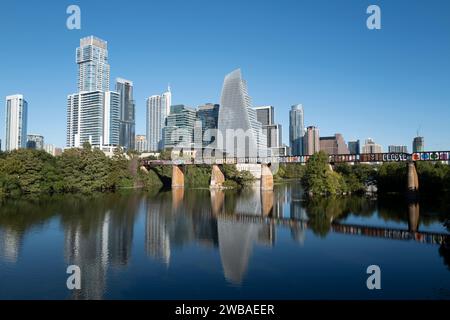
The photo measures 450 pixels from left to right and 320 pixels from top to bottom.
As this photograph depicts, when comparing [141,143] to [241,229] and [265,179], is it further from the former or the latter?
[241,229]

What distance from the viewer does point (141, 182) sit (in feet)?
237

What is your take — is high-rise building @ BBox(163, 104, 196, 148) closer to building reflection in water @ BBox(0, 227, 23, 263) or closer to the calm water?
the calm water

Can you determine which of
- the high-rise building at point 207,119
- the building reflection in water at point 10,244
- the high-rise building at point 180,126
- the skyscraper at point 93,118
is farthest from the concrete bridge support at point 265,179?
the skyscraper at point 93,118

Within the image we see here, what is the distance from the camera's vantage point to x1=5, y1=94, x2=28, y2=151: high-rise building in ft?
534

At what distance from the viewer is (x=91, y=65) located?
578 ft

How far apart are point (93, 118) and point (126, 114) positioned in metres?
35.9

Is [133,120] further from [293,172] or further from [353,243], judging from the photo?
[353,243]

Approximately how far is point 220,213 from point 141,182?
1509 inches

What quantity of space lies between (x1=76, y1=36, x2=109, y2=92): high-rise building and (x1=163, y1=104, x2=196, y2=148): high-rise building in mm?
46730

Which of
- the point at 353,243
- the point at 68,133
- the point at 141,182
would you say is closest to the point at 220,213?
the point at 353,243

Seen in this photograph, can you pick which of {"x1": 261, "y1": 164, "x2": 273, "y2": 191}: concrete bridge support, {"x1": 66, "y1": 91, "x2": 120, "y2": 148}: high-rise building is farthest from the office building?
{"x1": 261, "y1": 164, "x2": 273, "y2": 191}: concrete bridge support

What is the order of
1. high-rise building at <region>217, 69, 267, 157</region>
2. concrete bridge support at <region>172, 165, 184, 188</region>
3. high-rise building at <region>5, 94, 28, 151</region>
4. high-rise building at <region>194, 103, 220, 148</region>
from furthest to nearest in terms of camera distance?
high-rise building at <region>5, 94, 28, 151</region> < high-rise building at <region>194, 103, 220, 148</region> < high-rise building at <region>217, 69, 267, 157</region> < concrete bridge support at <region>172, 165, 184, 188</region>

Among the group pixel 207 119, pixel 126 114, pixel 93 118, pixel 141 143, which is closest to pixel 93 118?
pixel 93 118

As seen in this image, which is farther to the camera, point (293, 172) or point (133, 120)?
point (133, 120)
